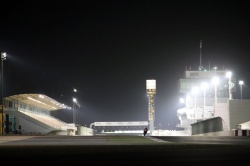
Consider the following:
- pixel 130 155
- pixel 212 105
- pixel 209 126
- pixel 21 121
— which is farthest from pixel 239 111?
pixel 130 155

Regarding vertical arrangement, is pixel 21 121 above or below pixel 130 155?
below

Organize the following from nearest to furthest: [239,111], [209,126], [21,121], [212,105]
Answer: [209,126], [239,111], [21,121], [212,105]

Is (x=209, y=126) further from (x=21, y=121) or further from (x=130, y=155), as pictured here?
(x=130, y=155)

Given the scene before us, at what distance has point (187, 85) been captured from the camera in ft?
577

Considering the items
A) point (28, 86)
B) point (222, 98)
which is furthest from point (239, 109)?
point (222, 98)

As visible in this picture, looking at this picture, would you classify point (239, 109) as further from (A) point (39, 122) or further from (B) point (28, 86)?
(B) point (28, 86)

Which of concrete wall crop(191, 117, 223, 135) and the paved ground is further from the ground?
the paved ground

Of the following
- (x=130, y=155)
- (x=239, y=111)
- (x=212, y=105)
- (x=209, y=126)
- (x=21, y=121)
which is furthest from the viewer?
(x=212, y=105)

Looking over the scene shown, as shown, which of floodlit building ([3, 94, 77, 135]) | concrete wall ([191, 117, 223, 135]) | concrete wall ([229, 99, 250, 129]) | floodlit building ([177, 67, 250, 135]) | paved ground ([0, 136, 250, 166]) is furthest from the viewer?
floodlit building ([3, 94, 77, 135])

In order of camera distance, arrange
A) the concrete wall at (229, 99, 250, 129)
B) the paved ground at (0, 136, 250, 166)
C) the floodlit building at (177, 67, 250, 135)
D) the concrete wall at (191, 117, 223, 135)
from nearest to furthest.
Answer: the paved ground at (0, 136, 250, 166) < the concrete wall at (191, 117, 223, 135) < the floodlit building at (177, 67, 250, 135) < the concrete wall at (229, 99, 250, 129)

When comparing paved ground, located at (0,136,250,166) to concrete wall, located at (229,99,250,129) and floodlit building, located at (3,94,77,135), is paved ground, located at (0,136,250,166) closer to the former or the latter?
concrete wall, located at (229,99,250,129)

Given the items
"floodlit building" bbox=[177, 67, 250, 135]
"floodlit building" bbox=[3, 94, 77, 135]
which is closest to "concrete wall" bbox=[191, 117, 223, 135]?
"floodlit building" bbox=[177, 67, 250, 135]

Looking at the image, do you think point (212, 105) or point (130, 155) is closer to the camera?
point (130, 155)

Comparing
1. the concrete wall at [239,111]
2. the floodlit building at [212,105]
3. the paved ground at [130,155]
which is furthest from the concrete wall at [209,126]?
the paved ground at [130,155]
